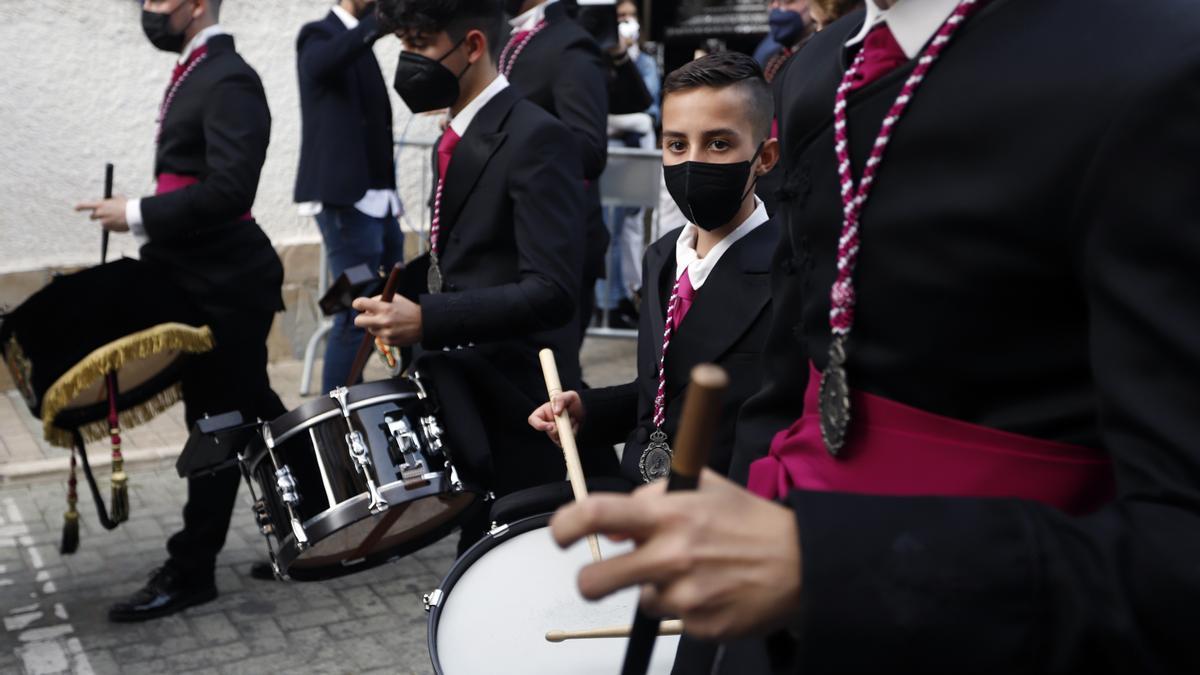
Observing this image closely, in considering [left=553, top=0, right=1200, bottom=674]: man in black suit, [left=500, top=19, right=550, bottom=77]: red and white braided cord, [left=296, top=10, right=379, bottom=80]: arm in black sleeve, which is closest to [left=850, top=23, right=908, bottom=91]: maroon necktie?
[left=553, top=0, right=1200, bottom=674]: man in black suit

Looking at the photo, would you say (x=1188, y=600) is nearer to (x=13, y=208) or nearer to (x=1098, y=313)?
(x=1098, y=313)

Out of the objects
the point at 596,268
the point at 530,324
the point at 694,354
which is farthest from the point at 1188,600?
the point at 596,268

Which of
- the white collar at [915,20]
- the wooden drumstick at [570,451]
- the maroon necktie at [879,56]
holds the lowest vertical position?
the wooden drumstick at [570,451]

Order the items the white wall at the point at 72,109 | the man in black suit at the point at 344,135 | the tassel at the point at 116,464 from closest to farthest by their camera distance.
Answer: the tassel at the point at 116,464
the man in black suit at the point at 344,135
the white wall at the point at 72,109

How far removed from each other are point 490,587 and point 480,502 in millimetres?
966

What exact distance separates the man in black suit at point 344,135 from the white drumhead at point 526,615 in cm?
358

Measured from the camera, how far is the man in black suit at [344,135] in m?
6.16

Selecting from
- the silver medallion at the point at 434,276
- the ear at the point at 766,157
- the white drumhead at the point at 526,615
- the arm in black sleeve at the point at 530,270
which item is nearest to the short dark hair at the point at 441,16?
the arm in black sleeve at the point at 530,270

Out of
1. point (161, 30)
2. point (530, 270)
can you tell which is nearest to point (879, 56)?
point (530, 270)

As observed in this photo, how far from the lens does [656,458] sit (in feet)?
8.59

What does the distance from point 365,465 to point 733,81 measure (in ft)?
4.36

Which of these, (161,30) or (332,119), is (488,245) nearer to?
(161,30)

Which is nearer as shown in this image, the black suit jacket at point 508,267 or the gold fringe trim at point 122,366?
the black suit jacket at point 508,267

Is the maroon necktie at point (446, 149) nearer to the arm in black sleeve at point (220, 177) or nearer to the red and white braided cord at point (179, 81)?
the arm in black sleeve at point (220, 177)
